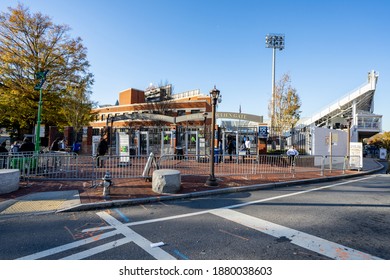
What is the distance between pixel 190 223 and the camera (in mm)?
4742

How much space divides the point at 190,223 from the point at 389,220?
15.6 ft

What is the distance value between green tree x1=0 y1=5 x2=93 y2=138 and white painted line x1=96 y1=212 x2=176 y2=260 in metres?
21.4

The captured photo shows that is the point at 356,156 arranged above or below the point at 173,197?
above

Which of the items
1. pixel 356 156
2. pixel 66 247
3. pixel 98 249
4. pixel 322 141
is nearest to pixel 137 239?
pixel 98 249

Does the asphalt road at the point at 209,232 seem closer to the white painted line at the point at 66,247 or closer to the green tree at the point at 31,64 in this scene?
the white painted line at the point at 66,247

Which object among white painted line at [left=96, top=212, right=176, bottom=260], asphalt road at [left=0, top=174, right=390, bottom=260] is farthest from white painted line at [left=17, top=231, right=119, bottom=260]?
white painted line at [left=96, top=212, right=176, bottom=260]

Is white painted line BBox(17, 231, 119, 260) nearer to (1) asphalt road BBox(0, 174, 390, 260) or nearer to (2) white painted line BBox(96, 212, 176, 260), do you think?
(1) asphalt road BBox(0, 174, 390, 260)

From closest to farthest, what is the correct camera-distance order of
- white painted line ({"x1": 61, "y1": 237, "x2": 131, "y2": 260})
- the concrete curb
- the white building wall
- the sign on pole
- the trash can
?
1. white painted line ({"x1": 61, "y1": 237, "x2": 131, "y2": 260})
2. the concrete curb
3. the trash can
4. the sign on pole
5. the white building wall

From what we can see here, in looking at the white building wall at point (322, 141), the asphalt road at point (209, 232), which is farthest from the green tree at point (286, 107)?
the asphalt road at point (209, 232)

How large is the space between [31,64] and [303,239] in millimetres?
25727

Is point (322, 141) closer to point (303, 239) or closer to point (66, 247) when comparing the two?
point (303, 239)

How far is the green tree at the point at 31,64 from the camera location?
19.5m

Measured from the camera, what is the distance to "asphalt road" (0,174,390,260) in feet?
11.1

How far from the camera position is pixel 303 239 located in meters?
3.90
